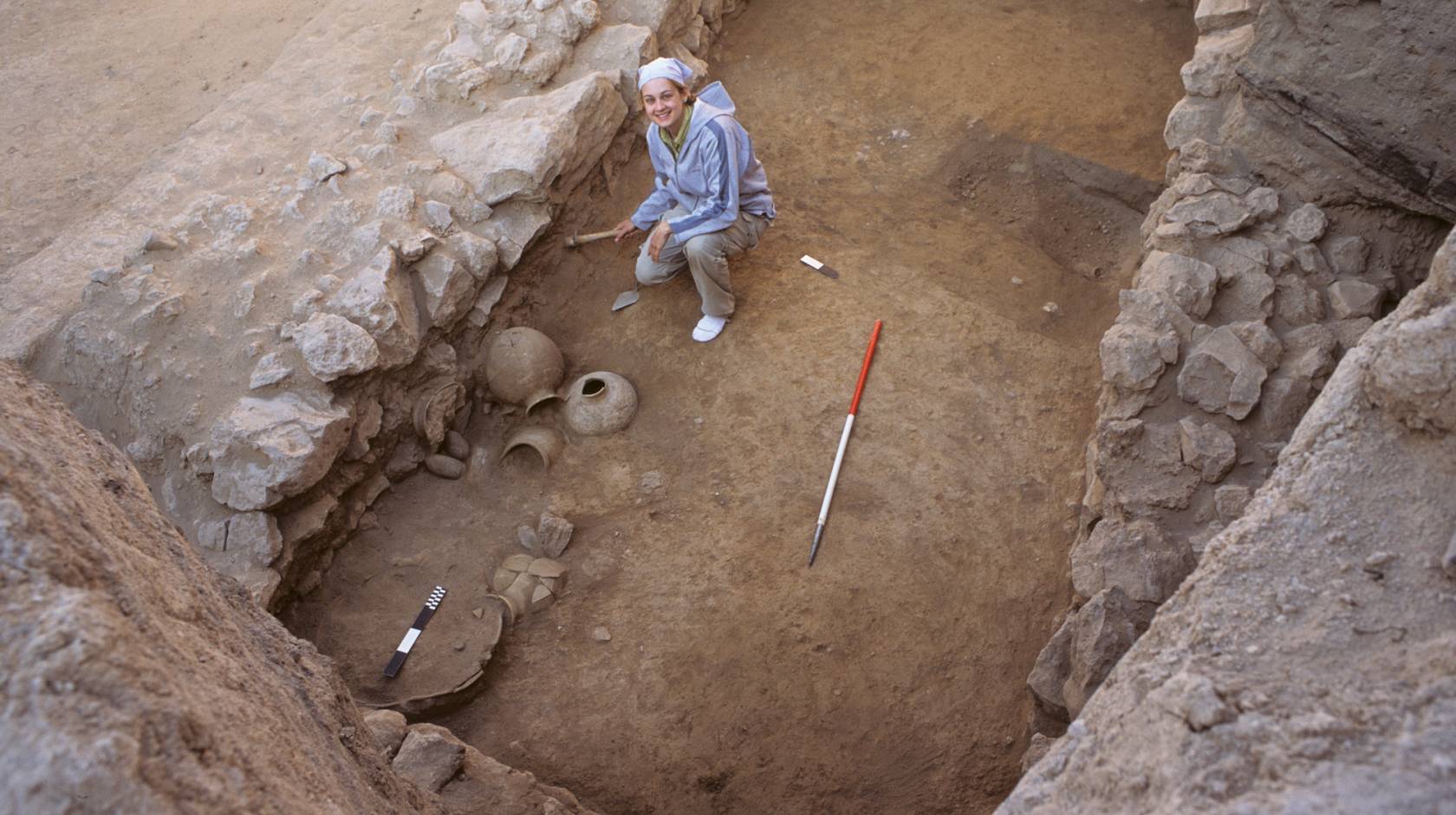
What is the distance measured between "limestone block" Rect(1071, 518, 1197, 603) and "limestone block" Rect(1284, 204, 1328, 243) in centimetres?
146

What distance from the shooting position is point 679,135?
489 cm

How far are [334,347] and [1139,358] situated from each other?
327 centimetres

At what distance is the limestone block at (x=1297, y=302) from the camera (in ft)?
12.9

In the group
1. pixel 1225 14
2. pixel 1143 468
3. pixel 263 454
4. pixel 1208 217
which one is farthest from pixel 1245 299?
pixel 263 454

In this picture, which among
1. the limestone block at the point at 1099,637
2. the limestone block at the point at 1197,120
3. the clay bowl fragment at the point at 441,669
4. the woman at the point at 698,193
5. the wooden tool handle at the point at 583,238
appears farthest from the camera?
the wooden tool handle at the point at 583,238

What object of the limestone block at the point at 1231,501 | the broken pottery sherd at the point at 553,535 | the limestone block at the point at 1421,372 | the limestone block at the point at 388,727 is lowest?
the broken pottery sherd at the point at 553,535

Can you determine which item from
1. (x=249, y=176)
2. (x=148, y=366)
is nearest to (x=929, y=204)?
(x=249, y=176)

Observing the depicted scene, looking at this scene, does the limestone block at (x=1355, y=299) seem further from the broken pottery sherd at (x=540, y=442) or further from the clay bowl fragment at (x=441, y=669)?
the clay bowl fragment at (x=441, y=669)

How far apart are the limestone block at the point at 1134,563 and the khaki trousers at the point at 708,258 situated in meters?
2.32

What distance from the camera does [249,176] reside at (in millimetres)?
5207

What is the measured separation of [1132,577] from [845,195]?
10.5 ft

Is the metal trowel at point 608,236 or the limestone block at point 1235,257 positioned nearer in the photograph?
the limestone block at point 1235,257

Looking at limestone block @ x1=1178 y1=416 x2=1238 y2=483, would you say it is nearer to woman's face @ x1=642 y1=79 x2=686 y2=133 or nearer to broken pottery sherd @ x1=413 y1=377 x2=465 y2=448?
woman's face @ x1=642 y1=79 x2=686 y2=133

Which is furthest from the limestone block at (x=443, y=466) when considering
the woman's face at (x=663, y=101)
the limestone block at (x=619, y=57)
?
the limestone block at (x=619, y=57)
